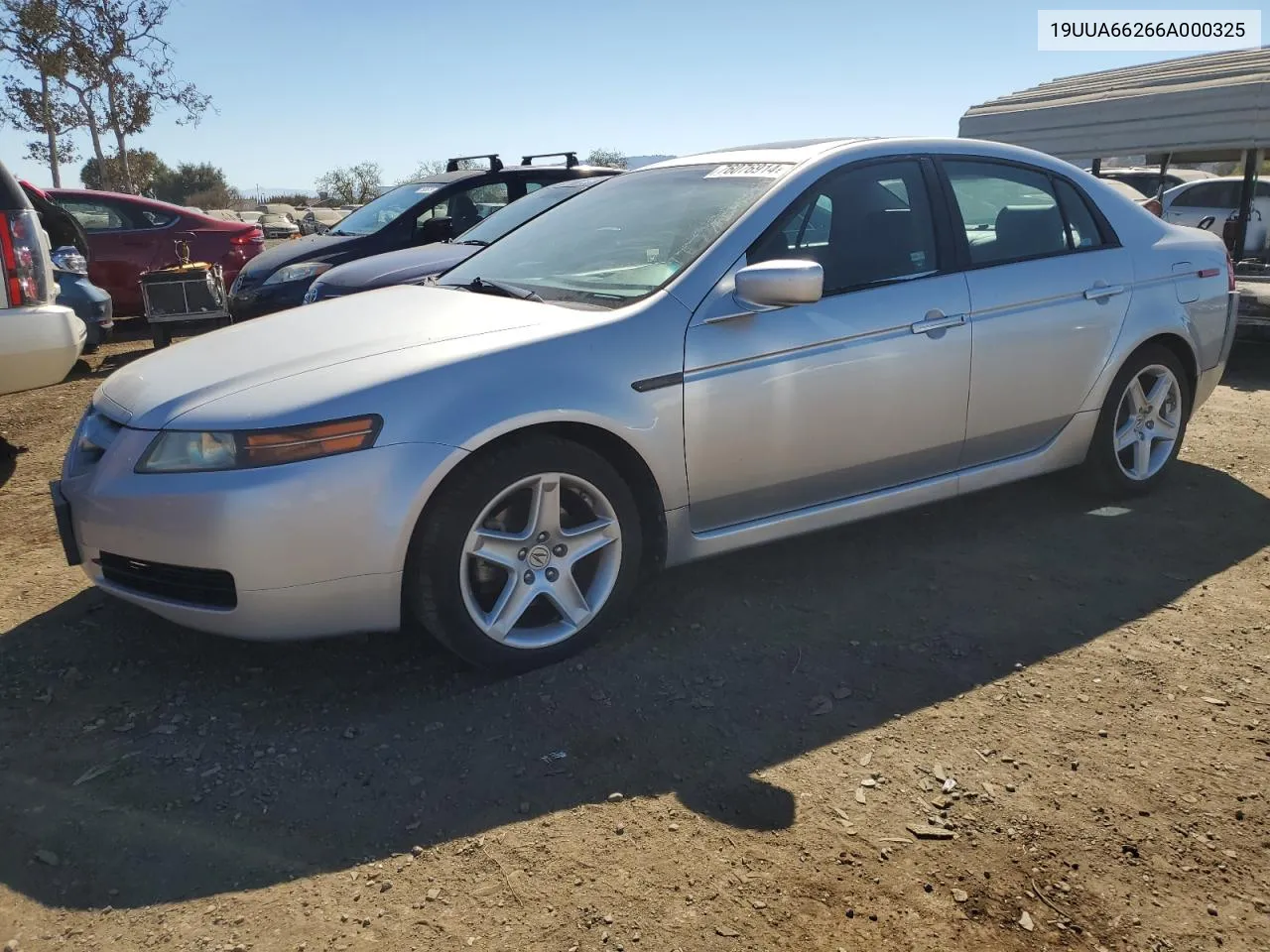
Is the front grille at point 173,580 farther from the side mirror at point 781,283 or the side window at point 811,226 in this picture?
the side window at point 811,226

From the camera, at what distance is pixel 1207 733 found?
2.86 metres

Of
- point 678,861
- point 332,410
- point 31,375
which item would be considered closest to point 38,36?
point 31,375

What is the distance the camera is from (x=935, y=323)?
151 inches

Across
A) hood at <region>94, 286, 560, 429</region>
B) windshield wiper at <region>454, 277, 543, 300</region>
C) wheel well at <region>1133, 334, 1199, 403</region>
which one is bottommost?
wheel well at <region>1133, 334, 1199, 403</region>

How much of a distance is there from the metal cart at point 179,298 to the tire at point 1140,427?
731cm

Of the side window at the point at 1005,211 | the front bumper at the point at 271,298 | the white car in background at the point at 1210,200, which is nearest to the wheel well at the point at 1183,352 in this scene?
the side window at the point at 1005,211

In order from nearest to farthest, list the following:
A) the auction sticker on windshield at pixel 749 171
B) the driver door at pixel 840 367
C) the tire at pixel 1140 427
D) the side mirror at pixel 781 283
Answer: the side mirror at pixel 781 283 < the driver door at pixel 840 367 < the auction sticker on windshield at pixel 749 171 < the tire at pixel 1140 427

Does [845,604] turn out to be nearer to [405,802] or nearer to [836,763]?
[836,763]

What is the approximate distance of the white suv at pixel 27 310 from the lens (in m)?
4.71

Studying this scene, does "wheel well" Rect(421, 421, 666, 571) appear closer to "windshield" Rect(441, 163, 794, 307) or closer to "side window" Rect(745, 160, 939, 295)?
"windshield" Rect(441, 163, 794, 307)

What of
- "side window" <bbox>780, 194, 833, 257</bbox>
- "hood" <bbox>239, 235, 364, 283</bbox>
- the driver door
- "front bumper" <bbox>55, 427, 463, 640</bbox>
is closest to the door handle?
the driver door

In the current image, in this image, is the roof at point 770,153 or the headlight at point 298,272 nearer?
the roof at point 770,153

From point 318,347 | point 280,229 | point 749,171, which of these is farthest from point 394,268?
point 280,229

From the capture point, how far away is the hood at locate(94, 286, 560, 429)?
3059 millimetres
